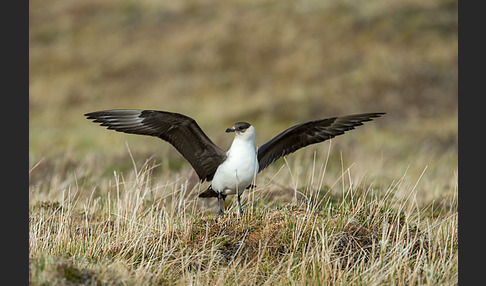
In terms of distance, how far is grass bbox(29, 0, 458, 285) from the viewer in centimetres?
552

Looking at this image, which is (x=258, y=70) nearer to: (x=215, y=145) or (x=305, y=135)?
(x=305, y=135)

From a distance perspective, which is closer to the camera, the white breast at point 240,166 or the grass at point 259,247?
the grass at point 259,247

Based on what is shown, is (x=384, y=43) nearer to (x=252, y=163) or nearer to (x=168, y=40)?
(x=168, y=40)

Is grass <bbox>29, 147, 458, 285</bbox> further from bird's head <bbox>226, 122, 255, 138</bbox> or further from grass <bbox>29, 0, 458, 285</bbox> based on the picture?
bird's head <bbox>226, 122, 255, 138</bbox>

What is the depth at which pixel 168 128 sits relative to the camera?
6.47 meters

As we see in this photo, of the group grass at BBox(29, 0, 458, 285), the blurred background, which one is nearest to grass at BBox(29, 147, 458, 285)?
grass at BBox(29, 0, 458, 285)

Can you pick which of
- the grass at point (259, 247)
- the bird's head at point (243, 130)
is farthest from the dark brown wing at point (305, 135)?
the grass at point (259, 247)

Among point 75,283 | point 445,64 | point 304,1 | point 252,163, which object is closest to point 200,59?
point 304,1

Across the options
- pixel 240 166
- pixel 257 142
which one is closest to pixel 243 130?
Result: pixel 240 166

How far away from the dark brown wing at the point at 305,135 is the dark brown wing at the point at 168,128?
1.91 ft

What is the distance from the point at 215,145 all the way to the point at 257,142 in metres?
8.13

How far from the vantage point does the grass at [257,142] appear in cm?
552

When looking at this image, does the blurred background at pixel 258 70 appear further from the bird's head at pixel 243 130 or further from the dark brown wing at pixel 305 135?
the bird's head at pixel 243 130

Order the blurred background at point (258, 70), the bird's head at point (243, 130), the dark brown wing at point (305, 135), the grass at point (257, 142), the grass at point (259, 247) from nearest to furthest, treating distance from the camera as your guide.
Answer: the grass at point (259, 247) → the grass at point (257, 142) → the bird's head at point (243, 130) → the dark brown wing at point (305, 135) → the blurred background at point (258, 70)
